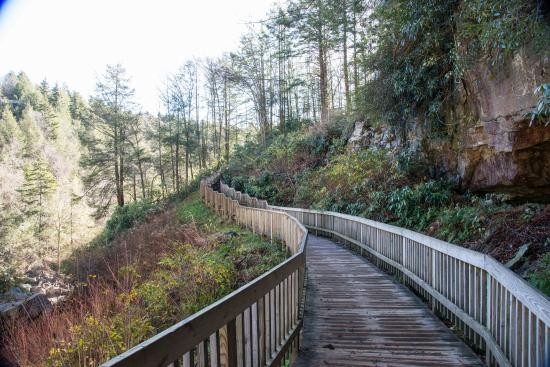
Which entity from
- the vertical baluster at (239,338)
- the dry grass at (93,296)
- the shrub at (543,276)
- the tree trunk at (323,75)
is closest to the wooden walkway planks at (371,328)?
the shrub at (543,276)

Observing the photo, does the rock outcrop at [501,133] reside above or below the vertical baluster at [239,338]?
above

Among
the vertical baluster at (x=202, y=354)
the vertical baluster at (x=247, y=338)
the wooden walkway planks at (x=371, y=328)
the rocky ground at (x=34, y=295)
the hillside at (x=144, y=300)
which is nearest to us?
the vertical baluster at (x=202, y=354)

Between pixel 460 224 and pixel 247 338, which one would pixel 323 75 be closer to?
pixel 460 224

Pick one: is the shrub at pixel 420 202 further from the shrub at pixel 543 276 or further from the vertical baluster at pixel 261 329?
the vertical baluster at pixel 261 329

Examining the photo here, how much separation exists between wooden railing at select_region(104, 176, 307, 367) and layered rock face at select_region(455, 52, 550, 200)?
4542 millimetres

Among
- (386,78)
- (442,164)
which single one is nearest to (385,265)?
(442,164)

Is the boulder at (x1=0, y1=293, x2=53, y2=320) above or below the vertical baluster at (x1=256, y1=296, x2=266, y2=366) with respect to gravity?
below

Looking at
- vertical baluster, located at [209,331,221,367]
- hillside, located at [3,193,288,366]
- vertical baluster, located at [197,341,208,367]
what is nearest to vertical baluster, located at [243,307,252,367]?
vertical baluster, located at [209,331,221,367]

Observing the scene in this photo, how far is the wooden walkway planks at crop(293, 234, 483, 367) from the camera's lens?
4.00 metres

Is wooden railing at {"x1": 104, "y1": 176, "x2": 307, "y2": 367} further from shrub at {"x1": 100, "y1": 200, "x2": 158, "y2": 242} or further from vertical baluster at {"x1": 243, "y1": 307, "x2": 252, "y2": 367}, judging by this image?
shrub at {"x1": 100, "y1": 200, "x2": 158, "y2": 242}

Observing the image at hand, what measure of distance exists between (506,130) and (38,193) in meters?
34.1

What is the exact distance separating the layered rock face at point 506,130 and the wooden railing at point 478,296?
8.56 feet

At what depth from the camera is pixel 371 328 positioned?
16.1 ft

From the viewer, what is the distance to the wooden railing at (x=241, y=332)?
174 cm
